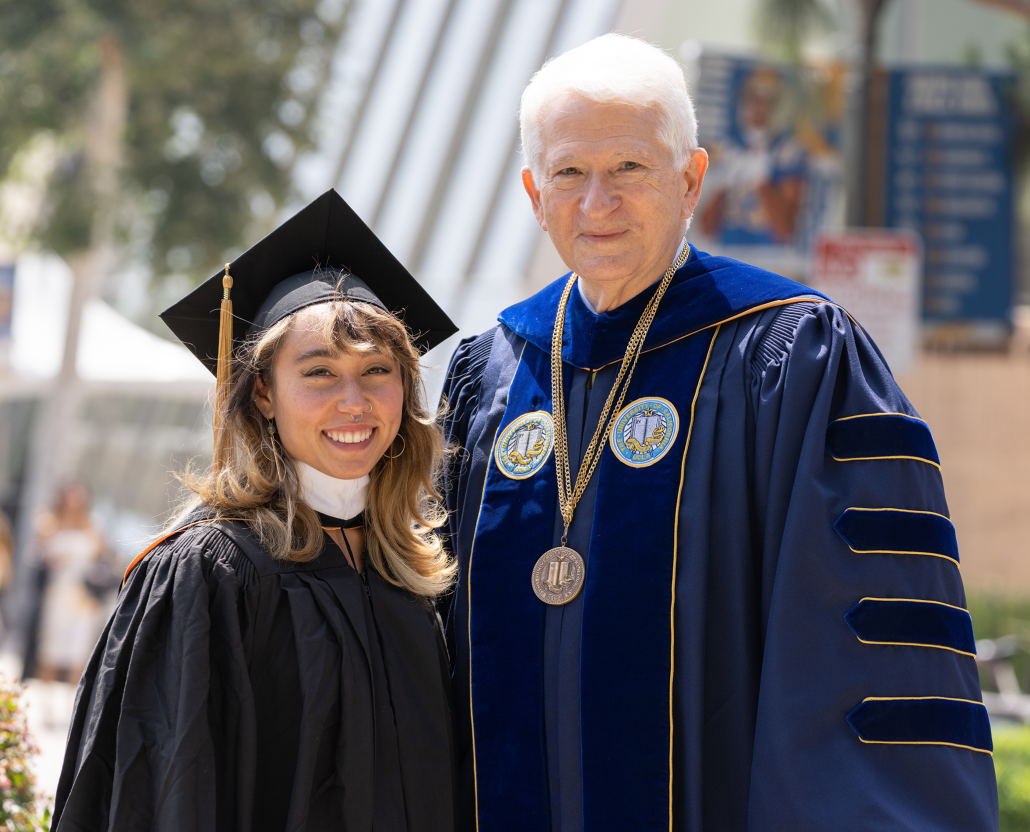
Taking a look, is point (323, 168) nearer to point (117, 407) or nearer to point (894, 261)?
point (117, 407)

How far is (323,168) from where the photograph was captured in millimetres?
15539

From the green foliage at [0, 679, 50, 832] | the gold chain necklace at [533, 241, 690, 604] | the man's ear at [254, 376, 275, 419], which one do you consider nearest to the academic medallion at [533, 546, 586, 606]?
the gold chain necklace at [533, 241, 690, 604]

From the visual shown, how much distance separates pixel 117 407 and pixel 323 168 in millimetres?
6789

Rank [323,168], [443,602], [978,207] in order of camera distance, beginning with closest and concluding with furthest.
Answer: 1. [443,602]
2. [978,207]
3. [323,168]

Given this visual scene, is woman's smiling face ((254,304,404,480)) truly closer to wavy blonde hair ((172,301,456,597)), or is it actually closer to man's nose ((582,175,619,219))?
wavy blonde hair ((172,301,456,597))

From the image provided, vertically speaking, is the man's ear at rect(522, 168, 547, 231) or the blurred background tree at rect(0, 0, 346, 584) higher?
the blurred background tree at rect(0, 0, 346, 584)

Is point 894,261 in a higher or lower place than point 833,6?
lower

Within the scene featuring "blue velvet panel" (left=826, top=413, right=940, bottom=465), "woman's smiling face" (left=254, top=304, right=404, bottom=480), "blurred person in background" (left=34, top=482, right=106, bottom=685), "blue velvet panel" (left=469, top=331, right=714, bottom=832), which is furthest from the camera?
"blurred person in background" (left=34, top=482, right=106, bottom=685)

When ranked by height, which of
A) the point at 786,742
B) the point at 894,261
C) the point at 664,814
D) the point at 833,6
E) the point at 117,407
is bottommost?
the point at 664,814

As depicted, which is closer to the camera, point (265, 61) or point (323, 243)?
point (323, 243)

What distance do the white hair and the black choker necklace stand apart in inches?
34.3

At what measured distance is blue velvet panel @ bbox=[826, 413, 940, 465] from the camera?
85.8 inches

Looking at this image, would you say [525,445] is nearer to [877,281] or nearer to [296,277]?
[296,277]

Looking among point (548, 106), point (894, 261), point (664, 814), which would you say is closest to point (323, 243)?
point (548, 106)
